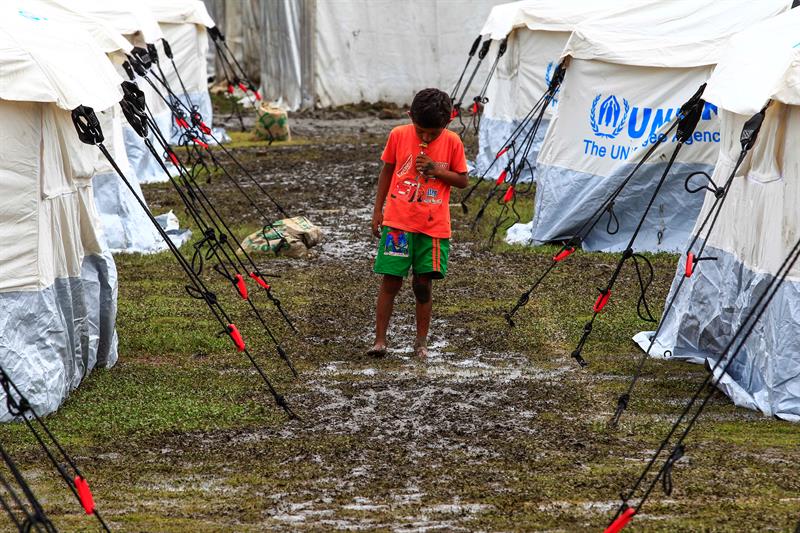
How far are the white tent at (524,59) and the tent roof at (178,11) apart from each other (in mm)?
4817

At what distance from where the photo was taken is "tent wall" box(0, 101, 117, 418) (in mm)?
5797

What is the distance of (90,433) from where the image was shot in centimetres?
579

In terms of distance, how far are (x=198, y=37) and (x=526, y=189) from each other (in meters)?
6.37

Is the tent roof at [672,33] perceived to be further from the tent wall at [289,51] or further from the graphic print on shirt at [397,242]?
the tent wall at [289,51]

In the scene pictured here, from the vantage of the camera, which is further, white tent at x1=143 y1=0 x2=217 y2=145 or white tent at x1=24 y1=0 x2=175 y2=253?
white tent at x1=143 y1=0 x2=217 y2=145

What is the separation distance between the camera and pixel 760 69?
6219 mm

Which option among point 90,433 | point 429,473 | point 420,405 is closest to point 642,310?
point 420,405

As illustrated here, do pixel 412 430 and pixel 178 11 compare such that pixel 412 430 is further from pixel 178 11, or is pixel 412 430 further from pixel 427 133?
pixel 178 11

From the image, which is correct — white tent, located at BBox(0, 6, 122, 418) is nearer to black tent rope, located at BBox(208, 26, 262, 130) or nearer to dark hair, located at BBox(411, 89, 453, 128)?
dark hair, located at BBox(411, 89, 453, 128)

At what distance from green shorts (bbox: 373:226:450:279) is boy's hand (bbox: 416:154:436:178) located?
15.1 inches

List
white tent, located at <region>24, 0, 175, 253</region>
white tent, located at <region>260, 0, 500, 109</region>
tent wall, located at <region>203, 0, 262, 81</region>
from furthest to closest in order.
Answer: tent wall, located at <region>203, 0, 262, 81</region> → white tent, located at <region>260, 0, 500, 109</region> → white tent, located at <region>24, 0, 175, 253</region>

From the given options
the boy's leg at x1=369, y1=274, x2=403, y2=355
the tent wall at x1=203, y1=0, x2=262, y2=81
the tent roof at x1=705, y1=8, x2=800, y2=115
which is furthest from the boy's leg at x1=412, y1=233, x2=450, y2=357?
the tent wall at x1=203, y1=0, x2=262, y2=81

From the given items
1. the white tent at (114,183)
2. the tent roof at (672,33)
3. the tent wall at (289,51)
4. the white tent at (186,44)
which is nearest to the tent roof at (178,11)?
the white tent at (186,44)

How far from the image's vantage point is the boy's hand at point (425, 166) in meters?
6.82
